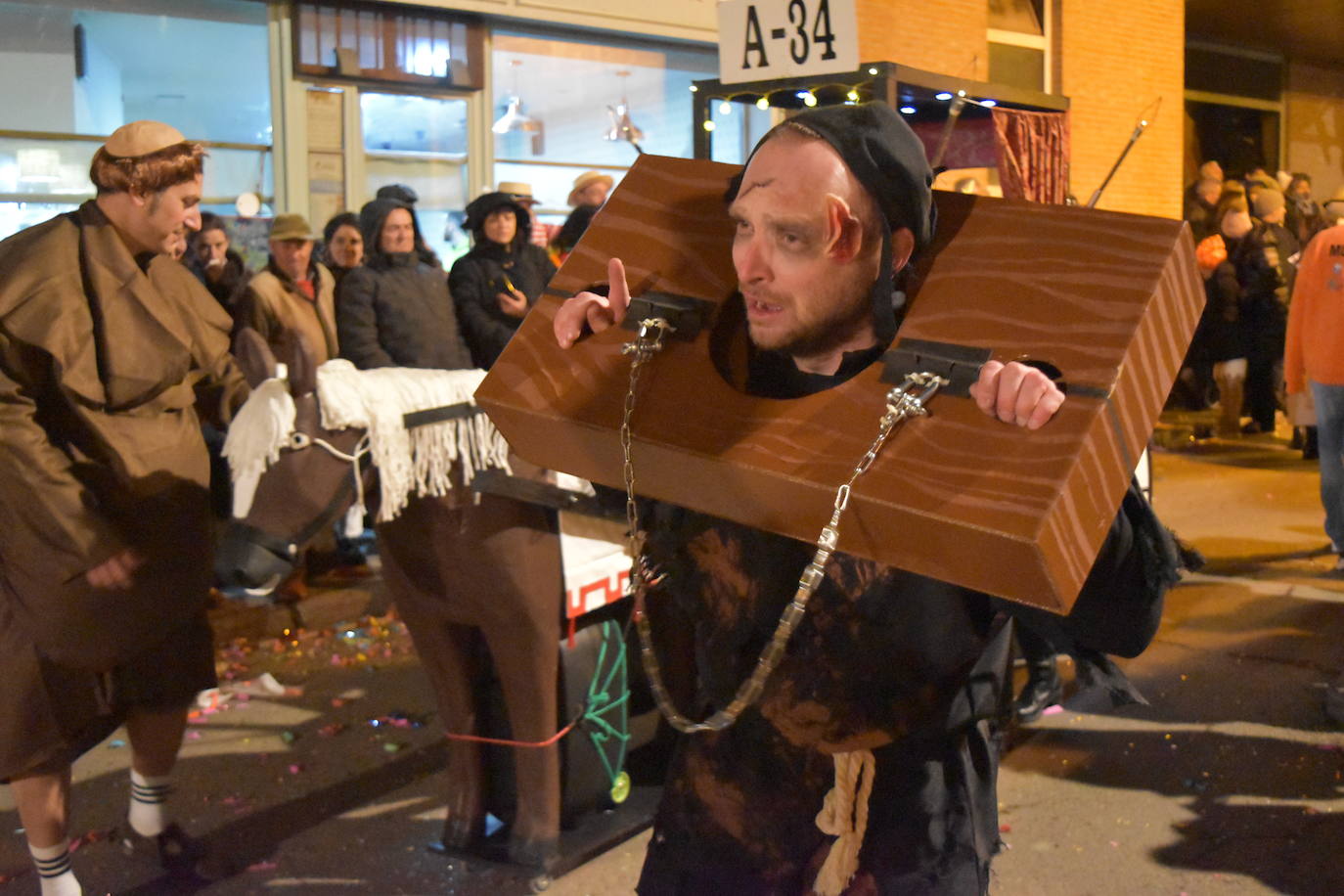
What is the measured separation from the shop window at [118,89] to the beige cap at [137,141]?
537cm

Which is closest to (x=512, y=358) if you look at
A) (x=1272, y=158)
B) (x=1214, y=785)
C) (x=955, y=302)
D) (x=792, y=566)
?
(x=792, y=566)

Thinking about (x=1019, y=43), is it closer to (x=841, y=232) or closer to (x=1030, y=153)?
(x=1030, y=153)

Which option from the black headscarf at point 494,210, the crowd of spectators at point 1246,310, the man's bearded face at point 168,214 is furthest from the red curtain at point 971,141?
the man's bearded face at point 168,214

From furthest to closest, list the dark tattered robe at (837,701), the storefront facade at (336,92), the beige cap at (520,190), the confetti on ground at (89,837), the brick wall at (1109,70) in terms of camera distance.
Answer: the brick wall at (1109,70) < the storefront facade at (336,92) < the beige cap at (520,190) < the confetti on ground at (89,837) < the dark tattered robe at (837,701)

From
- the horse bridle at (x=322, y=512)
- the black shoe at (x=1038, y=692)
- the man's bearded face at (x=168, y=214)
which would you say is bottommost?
the black shoe at (x=1038, y=692)

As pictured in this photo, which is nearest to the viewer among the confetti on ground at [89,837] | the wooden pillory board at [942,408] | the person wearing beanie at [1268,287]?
the wooden pillory board at [942,408]

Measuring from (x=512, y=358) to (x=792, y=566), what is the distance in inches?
20.0

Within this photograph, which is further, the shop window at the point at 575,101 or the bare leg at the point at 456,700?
the shop window at the point at 575,101

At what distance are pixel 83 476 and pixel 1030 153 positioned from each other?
17.2 ft

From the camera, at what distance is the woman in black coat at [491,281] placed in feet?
20.0

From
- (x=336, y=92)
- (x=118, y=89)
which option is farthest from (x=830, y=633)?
(x=336, y=92)

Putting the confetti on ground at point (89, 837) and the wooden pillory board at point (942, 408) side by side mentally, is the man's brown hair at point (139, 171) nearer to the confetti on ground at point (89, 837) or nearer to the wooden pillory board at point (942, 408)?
the wooden pillory board at point (942, 408)

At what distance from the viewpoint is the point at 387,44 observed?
30.8ft

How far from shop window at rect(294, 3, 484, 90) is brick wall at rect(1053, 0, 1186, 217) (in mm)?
7372
